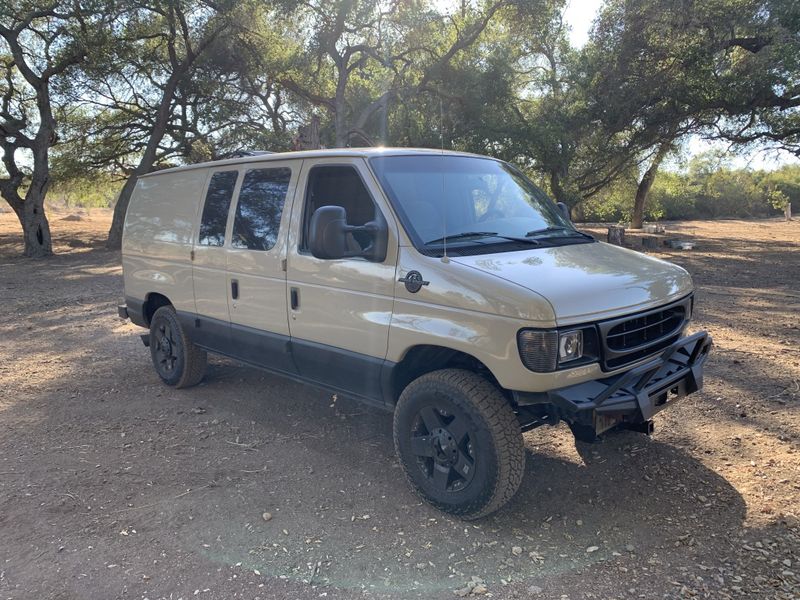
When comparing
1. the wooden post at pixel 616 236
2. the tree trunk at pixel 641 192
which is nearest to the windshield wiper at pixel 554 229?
the wooden post at pixel 616 236

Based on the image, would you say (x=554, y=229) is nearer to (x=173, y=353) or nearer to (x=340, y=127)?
(x=173, y=353)

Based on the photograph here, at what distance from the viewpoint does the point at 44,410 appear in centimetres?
539

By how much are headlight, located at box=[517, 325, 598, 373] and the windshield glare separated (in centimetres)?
87

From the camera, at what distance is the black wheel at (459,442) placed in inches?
129

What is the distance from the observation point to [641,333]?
3523 mm

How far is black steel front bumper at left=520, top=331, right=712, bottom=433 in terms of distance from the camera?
307cm

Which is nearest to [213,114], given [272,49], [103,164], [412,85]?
[272,49]

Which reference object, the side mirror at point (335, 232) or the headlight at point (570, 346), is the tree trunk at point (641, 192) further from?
the headlight at point (570, 346)

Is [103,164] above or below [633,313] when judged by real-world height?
above

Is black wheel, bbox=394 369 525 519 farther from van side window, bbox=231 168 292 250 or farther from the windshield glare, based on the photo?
van side window, bbox=231 168 292 250

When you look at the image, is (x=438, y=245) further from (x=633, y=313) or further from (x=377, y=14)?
(x=377, y=14)

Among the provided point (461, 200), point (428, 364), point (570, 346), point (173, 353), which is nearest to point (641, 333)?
point (570, 346)

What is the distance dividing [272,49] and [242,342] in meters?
16.5

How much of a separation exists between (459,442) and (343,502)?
0.88 m
